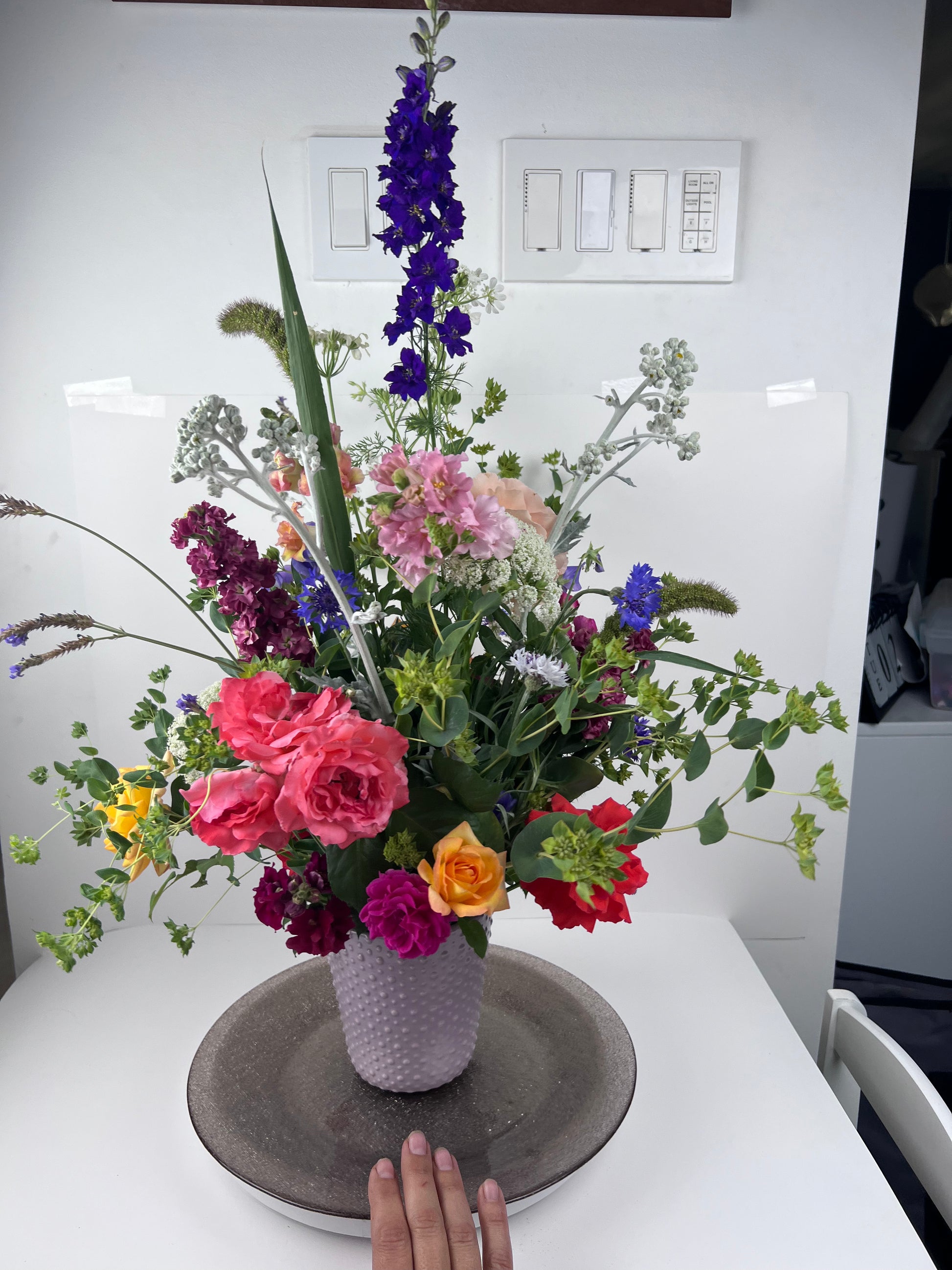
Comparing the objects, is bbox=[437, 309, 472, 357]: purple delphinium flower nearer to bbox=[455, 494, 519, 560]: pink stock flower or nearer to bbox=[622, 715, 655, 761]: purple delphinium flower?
bbox=[455, 494, 519, 560]: pink stock flower

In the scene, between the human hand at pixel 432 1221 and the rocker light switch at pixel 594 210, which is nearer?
the human hand at pixel 432 1221

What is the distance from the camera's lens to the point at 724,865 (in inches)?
42.6

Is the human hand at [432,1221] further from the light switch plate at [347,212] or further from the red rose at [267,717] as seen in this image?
the light switch plate at [347,212]

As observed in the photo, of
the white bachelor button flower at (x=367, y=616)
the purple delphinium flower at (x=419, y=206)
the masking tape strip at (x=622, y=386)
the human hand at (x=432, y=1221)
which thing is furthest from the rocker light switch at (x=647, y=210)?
the human hand at (x=432, y=1221)

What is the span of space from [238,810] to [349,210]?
0.65m

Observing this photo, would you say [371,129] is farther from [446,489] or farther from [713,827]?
[713,827]

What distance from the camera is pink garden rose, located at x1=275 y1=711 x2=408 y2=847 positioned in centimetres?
49

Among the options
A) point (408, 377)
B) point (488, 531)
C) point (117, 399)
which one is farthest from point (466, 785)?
point (117, 399)

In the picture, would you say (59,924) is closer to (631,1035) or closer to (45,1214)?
(45,1214)

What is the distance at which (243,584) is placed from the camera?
1.90ft

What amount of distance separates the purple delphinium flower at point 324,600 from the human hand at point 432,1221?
372 mm

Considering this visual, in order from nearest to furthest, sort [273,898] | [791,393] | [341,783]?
[341,783] < [273,898] < [791,393]

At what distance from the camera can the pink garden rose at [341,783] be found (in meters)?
0.49

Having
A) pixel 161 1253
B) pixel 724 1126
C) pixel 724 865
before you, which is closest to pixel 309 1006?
pixel 161 1253
